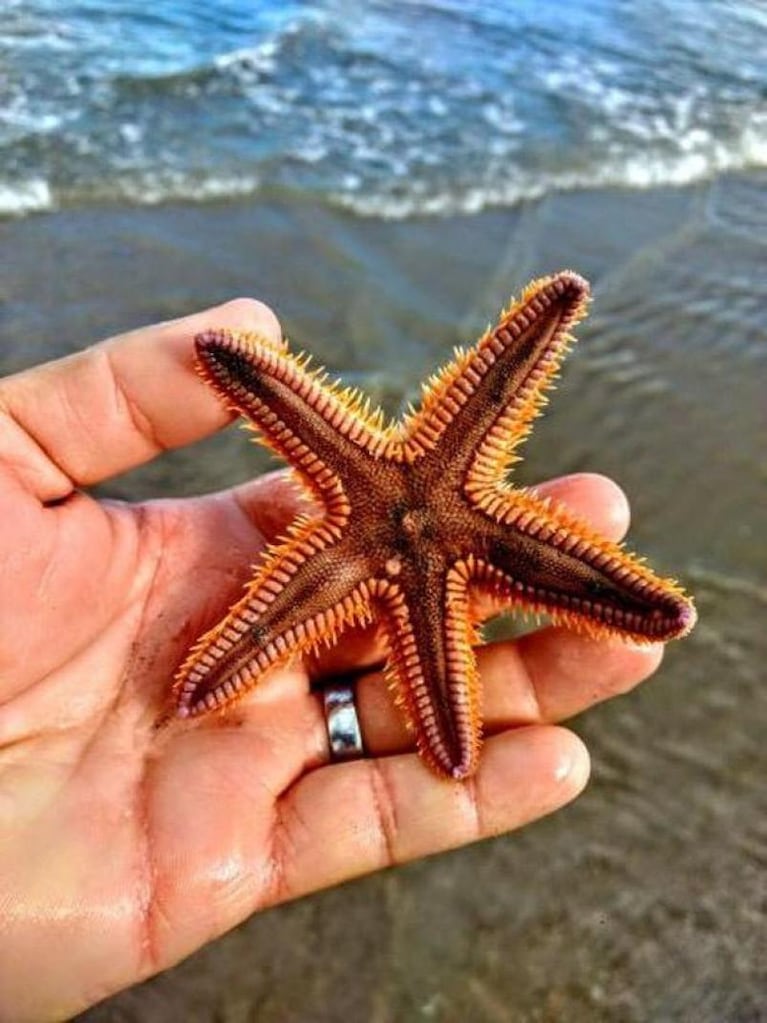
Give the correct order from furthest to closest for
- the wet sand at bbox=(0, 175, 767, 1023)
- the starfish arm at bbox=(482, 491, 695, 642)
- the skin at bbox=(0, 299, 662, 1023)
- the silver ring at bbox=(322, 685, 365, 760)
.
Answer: the wet sand at bbox=(0, 175, 767, 1023)
the silver ring at bbox=(322, 685, 365, 760)
the skin at bbox=(0, 299, 662, 1023)
the starfish arm at bbox=(482, 491, 695, 642)

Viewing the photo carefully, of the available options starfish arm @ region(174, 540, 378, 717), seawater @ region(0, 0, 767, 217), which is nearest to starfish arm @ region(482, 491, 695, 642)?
starfish arm @ region(174, 540, 378, 717)

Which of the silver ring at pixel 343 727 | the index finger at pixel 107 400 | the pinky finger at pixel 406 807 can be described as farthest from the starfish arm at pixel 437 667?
the index finger at pixel 107 400

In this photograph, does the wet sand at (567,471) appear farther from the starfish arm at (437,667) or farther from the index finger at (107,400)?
the index finger at (107,400)

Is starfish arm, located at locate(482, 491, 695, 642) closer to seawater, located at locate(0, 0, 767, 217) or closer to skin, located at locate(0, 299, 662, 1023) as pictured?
skin, located at locate(0, 299, 662, 1023)

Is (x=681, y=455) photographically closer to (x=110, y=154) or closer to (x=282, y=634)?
(x=282, y=634)

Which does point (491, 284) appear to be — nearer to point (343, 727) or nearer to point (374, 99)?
point (374, 99)

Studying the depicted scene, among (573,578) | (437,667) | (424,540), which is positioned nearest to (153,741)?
(437,667)
